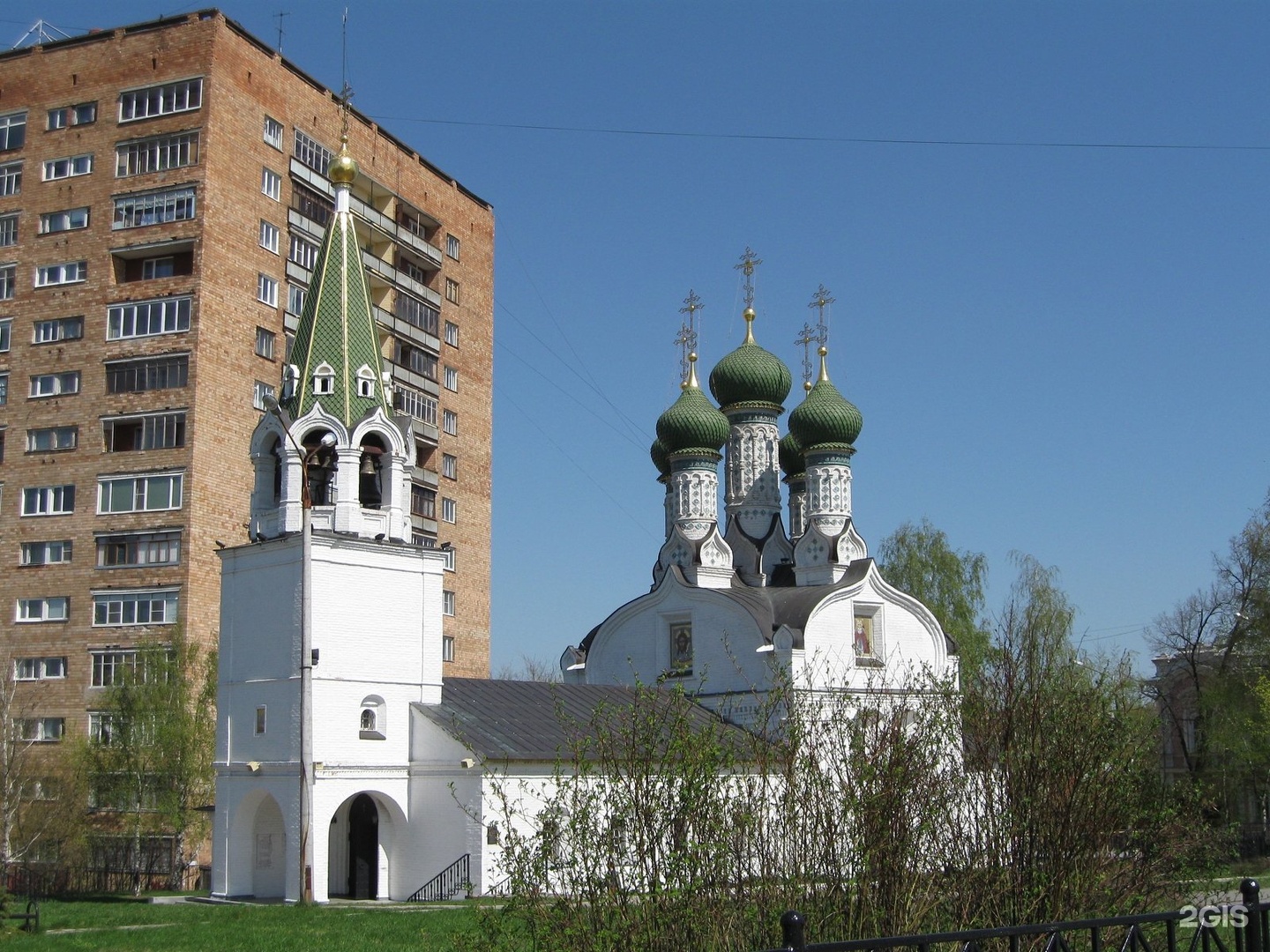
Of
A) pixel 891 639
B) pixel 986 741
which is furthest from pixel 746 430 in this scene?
pixel 986 741

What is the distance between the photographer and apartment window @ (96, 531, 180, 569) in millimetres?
32125

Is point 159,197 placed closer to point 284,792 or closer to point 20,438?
point 20,438

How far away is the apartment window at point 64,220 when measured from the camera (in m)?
34.5

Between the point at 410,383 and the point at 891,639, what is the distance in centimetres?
1719

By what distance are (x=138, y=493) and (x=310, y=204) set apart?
903cm

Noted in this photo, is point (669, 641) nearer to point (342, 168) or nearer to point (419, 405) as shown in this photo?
point (342, 168)

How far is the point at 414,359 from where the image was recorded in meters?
39.6

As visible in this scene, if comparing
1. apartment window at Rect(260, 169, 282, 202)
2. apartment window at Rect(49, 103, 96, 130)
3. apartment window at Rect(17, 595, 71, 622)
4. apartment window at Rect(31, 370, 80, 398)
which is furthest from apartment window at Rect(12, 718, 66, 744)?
apartment window at Rect(49, 103, 96, 130)

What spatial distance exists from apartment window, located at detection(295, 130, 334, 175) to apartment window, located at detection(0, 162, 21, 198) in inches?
274

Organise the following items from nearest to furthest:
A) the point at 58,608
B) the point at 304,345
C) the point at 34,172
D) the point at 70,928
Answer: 1. the point at 70,928
2. the point at 304,345
3. the point at 58,608
4. the point at 34,172

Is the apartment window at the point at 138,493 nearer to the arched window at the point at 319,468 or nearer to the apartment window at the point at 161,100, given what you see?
the apartment window at the point at 161,100

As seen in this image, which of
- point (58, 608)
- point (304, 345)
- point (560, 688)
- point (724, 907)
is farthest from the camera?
point (58, 608)

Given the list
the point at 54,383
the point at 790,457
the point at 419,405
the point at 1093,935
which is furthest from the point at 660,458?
the point at 1093,935

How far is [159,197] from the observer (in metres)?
33.7
